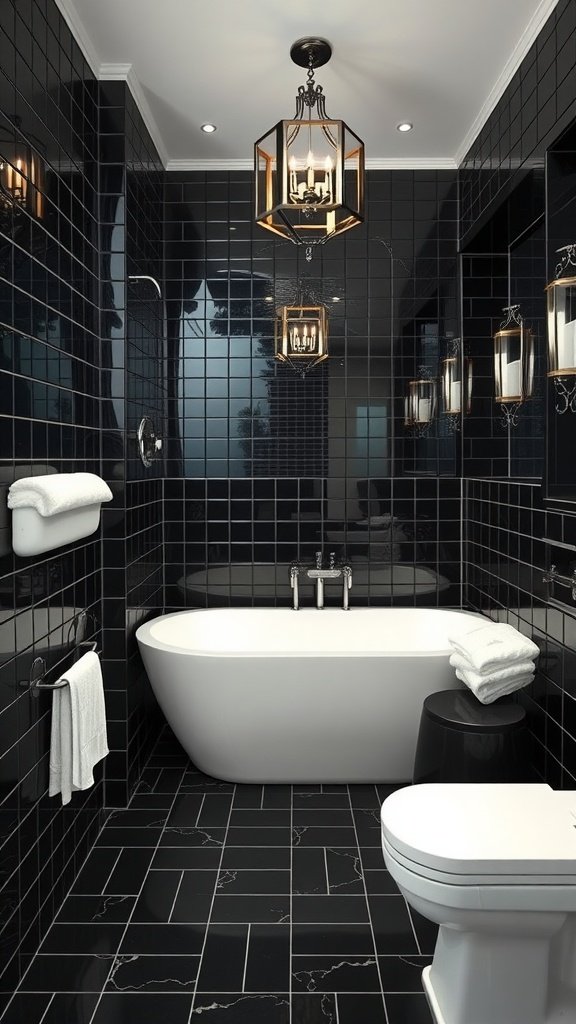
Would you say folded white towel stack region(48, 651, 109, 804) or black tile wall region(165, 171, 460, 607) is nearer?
folded white towel stack region(48, 651, 109, 804)

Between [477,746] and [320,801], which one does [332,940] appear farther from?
[320,801]

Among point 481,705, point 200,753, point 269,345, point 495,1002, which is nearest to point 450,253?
point 269,345

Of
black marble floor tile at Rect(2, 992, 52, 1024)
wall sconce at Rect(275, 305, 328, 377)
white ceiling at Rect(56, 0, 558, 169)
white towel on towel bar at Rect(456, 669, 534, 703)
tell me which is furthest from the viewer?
wall sconce at Rect(275, 305, 328, 377)

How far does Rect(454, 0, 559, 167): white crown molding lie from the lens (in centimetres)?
275

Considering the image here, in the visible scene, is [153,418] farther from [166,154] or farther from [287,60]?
[287,60]

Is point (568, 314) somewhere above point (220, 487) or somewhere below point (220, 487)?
above

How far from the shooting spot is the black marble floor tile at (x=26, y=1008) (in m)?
2.02

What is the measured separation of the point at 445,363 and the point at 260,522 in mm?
1370

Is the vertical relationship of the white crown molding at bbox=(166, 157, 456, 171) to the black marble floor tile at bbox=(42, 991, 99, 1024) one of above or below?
above

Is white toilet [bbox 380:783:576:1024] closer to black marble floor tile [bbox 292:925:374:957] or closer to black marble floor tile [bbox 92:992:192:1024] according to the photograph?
black marble floor tile [bbox 292:925:374:957]

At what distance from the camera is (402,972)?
7.29 ft

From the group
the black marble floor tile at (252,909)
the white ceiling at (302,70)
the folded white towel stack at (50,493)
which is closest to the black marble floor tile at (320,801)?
the black marble floor tile at (252,909)

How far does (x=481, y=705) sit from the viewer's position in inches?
115

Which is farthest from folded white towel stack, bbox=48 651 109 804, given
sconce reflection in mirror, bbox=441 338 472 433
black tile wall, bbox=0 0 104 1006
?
sconce reflection in mirror, bbox=441 338 472 433
